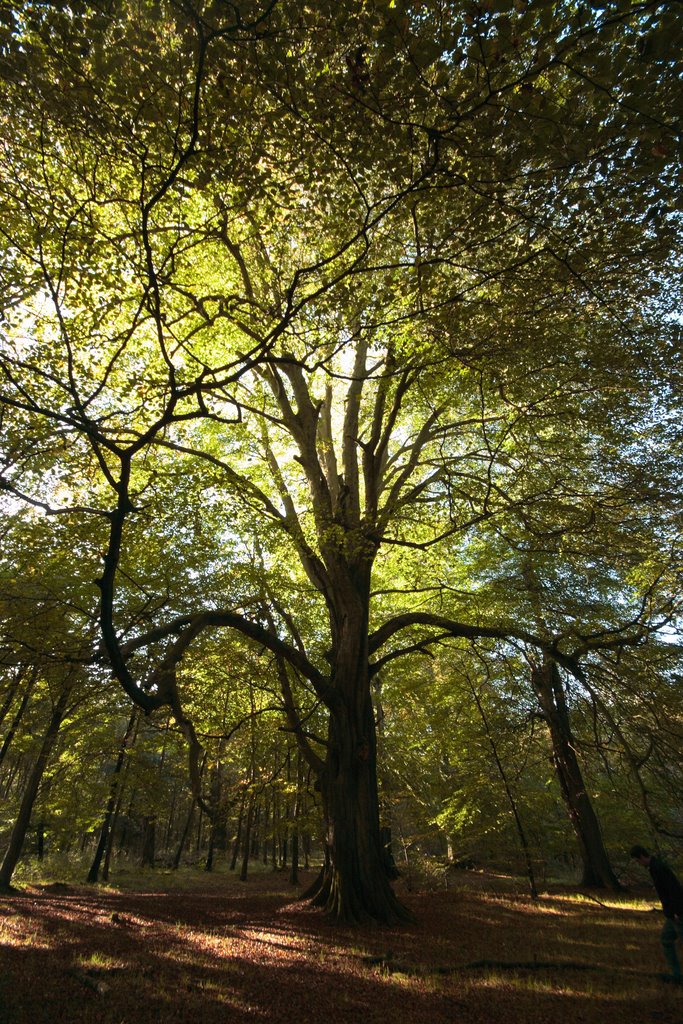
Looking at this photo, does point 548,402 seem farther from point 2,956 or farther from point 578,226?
point 2,956

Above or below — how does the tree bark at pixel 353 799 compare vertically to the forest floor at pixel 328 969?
above

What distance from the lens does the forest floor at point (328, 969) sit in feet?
14.5

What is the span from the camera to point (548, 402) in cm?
775

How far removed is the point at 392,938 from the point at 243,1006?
330 cm

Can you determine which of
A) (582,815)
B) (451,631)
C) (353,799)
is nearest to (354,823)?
(353,799)

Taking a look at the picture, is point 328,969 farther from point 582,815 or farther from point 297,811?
point 582,815

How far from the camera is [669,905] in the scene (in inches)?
226

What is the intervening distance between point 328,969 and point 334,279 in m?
7.05

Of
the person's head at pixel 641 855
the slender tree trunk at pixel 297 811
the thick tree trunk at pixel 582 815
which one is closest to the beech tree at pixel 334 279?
the person's head at pixel 641 855

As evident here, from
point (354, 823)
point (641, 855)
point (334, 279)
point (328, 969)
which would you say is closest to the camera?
point (334, 279)

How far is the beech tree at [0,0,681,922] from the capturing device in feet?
11.5

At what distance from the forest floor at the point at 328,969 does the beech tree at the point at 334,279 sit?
1.64m

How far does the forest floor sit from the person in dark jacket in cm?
25

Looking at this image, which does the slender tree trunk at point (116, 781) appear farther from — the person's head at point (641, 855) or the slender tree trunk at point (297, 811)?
the person's head at point (641, 855)
